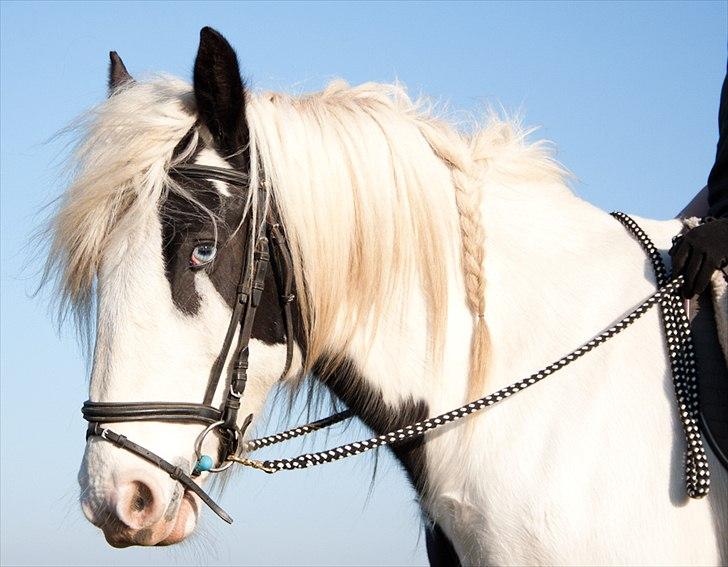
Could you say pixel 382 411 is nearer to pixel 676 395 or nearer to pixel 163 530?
pixel 163 530

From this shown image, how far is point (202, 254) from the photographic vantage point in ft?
11.1

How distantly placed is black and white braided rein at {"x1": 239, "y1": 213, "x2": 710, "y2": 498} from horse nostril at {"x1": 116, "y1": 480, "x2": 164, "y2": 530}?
34cm

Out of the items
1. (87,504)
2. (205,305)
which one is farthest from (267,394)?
(87,504)

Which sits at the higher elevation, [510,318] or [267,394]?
[510,318]

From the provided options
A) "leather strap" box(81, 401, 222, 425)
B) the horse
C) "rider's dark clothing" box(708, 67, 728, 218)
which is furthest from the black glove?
"leather strap" box(81, 401, 222, 425)

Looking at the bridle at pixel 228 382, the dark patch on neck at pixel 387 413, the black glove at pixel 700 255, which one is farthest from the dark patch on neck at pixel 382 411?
the black glove at pixel 700 255

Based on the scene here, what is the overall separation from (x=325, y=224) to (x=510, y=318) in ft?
2.39

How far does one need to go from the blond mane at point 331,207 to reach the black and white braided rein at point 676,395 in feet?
0.54

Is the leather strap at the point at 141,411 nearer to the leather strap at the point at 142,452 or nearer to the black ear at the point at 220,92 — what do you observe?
the leather strap at the point at 142,452

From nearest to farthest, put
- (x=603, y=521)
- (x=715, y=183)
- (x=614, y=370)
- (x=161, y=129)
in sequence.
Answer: (x=603, y=521) → (x=614, y=370) → (x=161, y=129) → (x=715, y=183)

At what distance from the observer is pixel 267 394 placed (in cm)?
358

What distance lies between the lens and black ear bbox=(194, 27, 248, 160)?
3471 mm

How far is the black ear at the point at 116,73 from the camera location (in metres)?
4.17

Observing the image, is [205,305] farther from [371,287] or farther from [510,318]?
[510,318]
